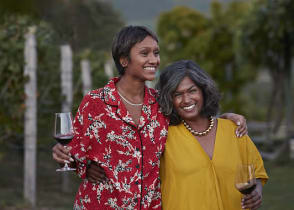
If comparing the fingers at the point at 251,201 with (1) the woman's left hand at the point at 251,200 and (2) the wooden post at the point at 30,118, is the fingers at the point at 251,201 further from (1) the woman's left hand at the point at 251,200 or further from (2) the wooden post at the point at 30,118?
(2) the wooden post at the point at 30,118

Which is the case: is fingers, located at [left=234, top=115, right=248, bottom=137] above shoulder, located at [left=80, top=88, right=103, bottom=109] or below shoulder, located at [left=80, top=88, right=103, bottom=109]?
below

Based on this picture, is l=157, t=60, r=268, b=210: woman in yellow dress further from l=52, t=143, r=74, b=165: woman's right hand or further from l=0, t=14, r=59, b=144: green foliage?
l=0, t=14, r=59, b=144: green foliage

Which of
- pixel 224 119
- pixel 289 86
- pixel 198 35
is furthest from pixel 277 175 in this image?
pixel 198 35

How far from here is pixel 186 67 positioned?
3410 millimetres

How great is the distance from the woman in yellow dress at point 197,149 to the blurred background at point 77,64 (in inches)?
39.6

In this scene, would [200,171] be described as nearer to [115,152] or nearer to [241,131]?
[241,131]

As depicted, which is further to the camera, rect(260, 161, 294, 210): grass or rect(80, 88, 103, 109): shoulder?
rect(260, 161, 294, 210): grass

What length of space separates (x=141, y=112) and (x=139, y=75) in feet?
0.73

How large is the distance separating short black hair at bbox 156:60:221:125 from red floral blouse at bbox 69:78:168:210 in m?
0.20

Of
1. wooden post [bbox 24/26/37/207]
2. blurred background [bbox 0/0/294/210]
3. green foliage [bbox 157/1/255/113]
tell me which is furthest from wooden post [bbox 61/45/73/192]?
green foliage [bbox 157/1/255/113]

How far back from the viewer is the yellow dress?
10.5 ft

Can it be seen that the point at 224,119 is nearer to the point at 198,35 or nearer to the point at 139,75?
the point at 139,75

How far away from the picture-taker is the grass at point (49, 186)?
24.3 ft

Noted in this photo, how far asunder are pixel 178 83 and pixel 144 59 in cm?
28
